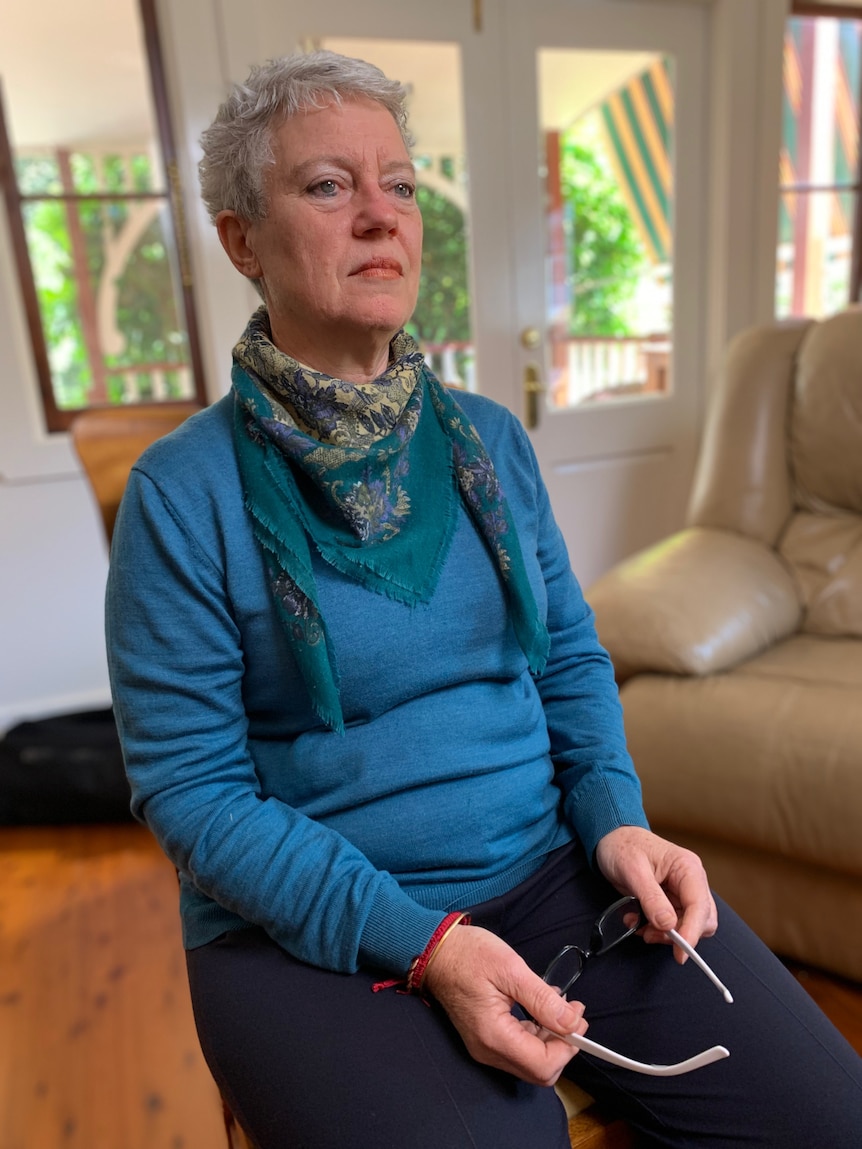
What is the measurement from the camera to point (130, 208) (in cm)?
236

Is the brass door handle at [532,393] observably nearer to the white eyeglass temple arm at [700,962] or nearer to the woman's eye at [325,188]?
the woman's eye at [325,188]

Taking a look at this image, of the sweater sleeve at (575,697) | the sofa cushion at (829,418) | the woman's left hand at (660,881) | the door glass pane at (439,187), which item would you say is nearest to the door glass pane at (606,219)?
the door glass pane at (439,187)

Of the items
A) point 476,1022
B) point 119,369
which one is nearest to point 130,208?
point 119,369

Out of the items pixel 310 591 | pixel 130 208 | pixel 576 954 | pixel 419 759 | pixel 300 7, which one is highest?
pixel 300 7

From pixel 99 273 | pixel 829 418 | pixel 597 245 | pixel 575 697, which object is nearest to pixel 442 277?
pixel 597 245

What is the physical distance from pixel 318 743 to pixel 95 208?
6.93ft

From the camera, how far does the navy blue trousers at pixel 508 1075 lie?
641 millimetres

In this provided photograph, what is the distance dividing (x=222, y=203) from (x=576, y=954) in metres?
0.81

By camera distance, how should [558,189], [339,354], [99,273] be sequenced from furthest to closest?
[558,189]
[99,273]
[339,354]

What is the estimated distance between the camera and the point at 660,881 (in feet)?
2.67

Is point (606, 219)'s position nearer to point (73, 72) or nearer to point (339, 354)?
point (73, 72)

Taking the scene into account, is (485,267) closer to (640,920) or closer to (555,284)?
(555,284)

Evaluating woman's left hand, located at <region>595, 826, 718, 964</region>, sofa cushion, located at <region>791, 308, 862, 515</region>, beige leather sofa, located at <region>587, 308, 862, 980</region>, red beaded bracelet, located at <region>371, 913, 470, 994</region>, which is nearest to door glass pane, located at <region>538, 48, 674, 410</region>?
beige leather sofa, located at <region>587, 308, 862, 980</region>

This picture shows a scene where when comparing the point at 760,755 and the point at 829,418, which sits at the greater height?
the point at 829,418
